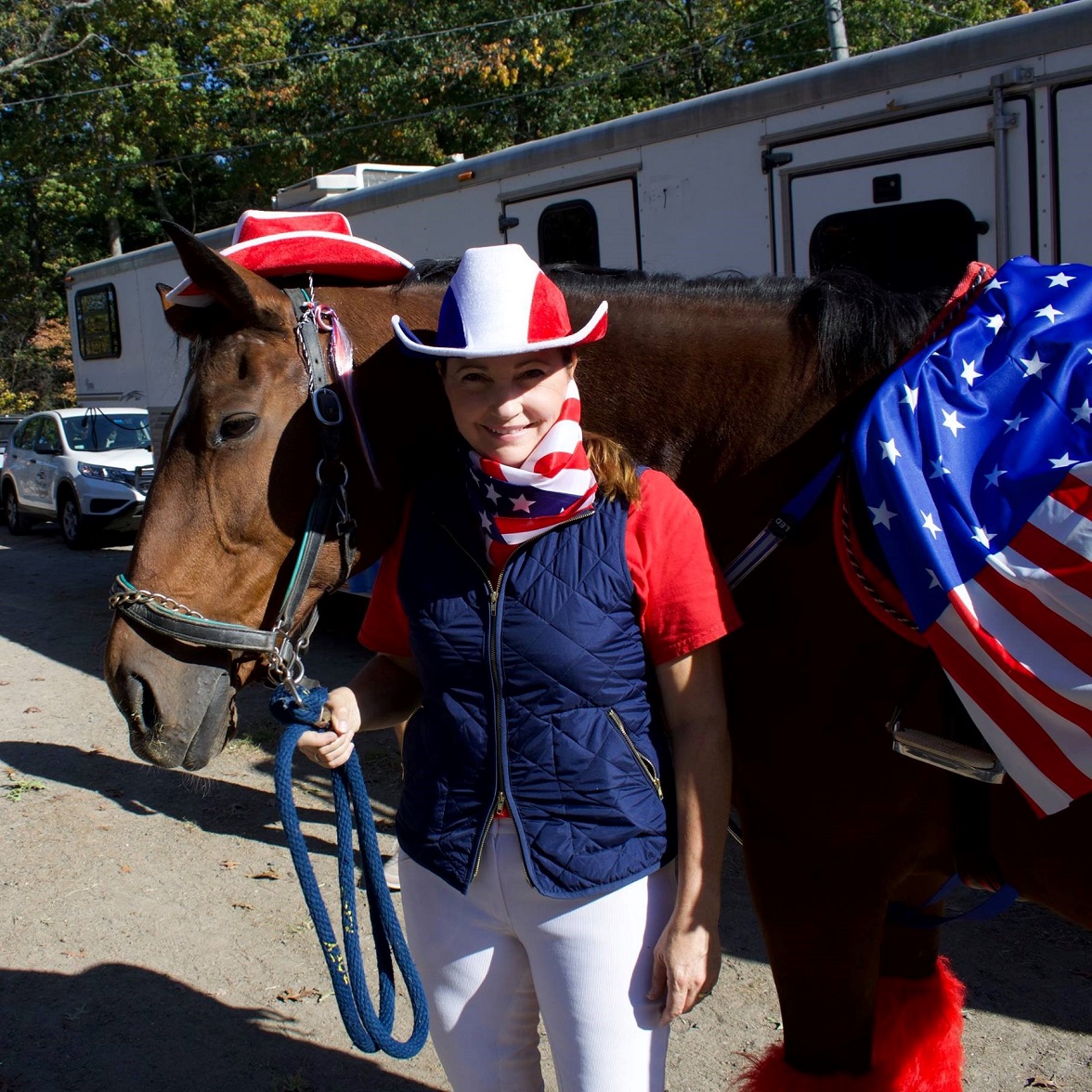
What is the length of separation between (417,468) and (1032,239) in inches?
139

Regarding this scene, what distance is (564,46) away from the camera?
2016 cm

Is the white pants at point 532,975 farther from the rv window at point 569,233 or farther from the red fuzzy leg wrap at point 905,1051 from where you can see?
the rv window at point 569,233

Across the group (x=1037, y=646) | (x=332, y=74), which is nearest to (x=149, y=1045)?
(x=1037, y=646)

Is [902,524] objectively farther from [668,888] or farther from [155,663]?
[155,663]

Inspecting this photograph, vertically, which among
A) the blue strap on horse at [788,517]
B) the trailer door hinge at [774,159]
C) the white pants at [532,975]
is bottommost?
the white pants at [532,975]

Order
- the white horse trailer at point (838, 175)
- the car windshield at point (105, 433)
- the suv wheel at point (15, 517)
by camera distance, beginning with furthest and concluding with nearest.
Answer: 1. the suv wheel at point (15, 517)
2. the car windshield at point (105, 433)
3. the white horse trailer at point (838, 175)

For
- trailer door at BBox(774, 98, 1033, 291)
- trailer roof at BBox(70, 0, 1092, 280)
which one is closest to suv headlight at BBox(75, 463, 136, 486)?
trailer roof at BBox(70, 0, 1092, 280)

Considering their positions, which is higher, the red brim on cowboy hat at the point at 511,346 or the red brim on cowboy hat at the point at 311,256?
the red brim on cowboy hat at the point at 311,256

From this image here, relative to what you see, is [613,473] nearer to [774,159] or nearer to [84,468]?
[774,159]

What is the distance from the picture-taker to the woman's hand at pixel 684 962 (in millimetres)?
1659

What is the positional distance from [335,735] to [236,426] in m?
0.61

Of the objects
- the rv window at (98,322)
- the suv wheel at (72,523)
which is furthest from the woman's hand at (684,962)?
the suv wheel at (72,523)

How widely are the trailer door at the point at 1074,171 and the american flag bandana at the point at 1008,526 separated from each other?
3044 millimetres

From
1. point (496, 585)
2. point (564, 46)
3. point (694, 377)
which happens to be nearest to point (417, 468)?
point (496, 585)
